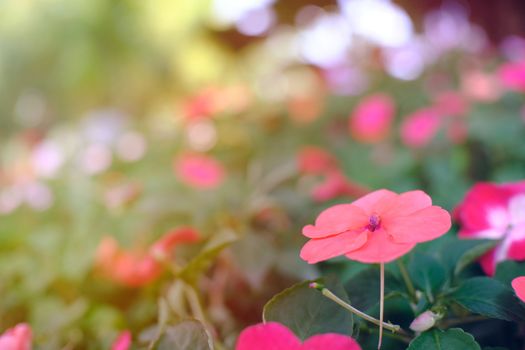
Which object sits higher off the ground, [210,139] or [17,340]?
[17,340]

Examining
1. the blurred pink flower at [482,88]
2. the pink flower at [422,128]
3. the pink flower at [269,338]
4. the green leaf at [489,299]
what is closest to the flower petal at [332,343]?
the pink flower at [269,338]

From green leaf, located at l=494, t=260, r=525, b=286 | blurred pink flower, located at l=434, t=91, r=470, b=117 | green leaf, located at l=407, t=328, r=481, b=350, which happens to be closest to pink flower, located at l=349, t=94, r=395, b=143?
blurred pink flower, located at l=434, t=91, r=470, b=117

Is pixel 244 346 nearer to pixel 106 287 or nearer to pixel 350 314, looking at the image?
pixel 350 314

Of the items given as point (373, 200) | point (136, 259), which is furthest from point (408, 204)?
point (136, 259)

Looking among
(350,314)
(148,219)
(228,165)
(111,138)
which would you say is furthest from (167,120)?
(350,314)

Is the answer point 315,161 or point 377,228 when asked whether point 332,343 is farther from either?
point 315,161

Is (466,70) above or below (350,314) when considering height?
below
